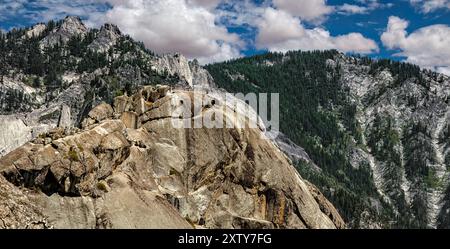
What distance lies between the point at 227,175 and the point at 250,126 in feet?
23.0

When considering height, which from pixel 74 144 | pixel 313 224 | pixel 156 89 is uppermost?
pixel 156 89

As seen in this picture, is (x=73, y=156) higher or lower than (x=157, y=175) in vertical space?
higher

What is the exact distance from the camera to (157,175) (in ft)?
188

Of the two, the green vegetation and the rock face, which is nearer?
the rock face

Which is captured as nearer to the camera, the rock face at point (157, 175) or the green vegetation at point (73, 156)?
the rock face at point (157, 175)

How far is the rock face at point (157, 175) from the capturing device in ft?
153

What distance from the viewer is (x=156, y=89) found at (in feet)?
210

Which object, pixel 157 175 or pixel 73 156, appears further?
pixel 157 175

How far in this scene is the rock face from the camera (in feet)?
153
